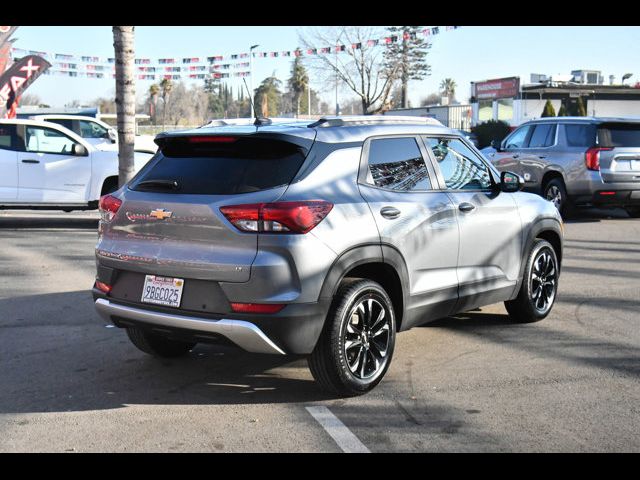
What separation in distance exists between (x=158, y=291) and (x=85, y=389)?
970 millimetres

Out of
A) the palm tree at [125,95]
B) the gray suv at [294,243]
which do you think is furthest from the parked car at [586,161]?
the gray suv at [294,243]

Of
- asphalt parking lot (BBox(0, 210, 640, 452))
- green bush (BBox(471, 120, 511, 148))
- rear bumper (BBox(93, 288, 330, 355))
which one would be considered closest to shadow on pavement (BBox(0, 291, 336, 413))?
asphalt parking lot (BBox(0, 210, 640, 452))

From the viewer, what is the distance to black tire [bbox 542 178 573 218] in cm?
1525

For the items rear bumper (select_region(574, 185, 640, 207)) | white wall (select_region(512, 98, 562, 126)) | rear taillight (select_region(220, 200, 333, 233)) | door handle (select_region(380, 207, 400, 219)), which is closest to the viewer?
rear taillight (select_region(220, 200, 333, 233))

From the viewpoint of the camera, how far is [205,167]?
17.2 feet

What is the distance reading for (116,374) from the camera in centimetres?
584

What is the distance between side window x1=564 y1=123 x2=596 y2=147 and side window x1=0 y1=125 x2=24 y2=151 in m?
10.1

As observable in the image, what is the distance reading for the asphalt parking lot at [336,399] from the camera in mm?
4516

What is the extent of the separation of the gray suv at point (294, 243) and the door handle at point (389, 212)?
Answer: 0.01 metres

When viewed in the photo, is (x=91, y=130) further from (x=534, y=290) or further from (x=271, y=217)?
(x=271, y=217)

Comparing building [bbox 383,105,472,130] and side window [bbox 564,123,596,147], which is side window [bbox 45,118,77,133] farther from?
building [bbox 383,105,472,130]

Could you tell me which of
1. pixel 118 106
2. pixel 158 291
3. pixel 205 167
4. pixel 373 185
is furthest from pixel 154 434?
pixel 118 106

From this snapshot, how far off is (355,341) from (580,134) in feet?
36.7

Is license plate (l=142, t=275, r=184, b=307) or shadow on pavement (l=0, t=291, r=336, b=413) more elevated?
license plate (l=142, t=275, r=184, b=307)
